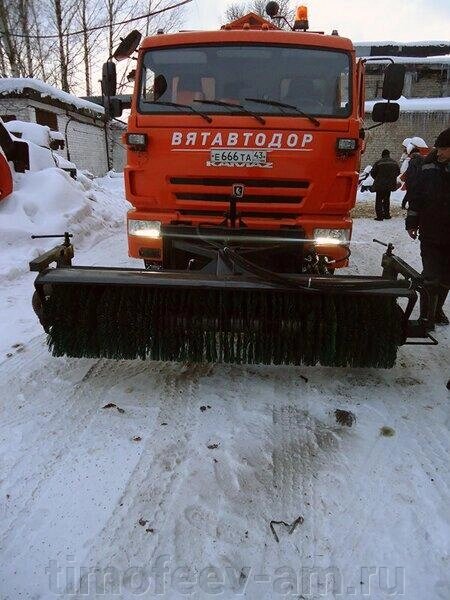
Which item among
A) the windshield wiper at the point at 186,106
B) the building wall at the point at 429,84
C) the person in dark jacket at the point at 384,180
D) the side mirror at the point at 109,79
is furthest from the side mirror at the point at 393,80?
the building wall at the point at 429,84

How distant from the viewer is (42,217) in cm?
690

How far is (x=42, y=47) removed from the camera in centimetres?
2383

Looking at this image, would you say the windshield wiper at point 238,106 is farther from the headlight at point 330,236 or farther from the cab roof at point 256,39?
the headlight at point 330,236

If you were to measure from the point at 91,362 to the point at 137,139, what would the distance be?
178 centimetres

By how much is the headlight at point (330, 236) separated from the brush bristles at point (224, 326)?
88 centimetres

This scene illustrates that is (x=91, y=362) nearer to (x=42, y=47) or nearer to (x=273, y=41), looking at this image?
(x=273, y=41)

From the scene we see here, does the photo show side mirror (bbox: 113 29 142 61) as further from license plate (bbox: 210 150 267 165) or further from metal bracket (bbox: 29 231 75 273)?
metal bracket (bbox: 29 231 75 273)

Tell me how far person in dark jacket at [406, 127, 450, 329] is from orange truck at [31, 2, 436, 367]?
57cm

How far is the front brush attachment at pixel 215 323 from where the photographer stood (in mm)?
2875

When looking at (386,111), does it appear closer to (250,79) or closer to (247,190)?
(250,79)

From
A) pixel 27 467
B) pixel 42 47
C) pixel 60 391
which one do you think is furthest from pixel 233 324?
pixel 42 47

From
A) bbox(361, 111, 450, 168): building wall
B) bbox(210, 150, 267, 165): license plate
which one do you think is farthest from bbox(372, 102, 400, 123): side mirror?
bbox(361, 111, 450, 168): building wall

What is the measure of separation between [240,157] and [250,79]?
76 cm

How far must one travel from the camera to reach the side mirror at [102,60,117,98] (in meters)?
4.43
